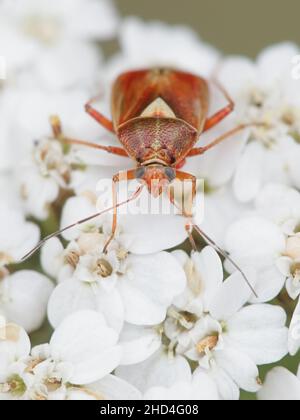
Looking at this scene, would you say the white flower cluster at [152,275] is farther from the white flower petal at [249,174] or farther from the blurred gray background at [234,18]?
the blurred gray background at [234,18]

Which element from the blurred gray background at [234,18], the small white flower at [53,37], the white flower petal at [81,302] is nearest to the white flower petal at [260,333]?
the white flower petal at [81,302]

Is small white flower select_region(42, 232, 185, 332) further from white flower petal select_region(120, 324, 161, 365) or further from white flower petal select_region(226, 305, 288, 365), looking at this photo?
white flower petal select_region(226, 305, 288, 365)

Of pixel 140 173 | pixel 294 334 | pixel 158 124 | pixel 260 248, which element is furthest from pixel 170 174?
pixel 294 334

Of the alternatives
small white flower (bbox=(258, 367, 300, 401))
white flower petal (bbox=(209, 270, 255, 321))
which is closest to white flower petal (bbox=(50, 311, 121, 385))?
white flower petal (bbox=(209, 270, 255, 321))

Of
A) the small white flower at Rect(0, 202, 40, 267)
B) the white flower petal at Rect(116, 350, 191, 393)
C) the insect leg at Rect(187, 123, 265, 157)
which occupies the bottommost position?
the white flower petal at Rect(116, 350, 191, 393)

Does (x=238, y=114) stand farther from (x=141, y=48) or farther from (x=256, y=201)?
(x=141, y=48)
